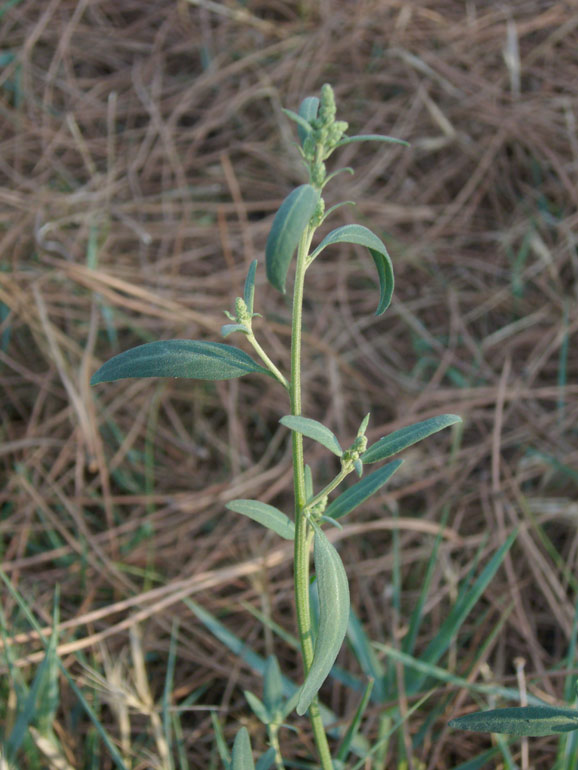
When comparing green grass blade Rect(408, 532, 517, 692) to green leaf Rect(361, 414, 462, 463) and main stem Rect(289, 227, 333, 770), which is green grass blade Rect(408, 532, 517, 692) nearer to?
main stem Rect(289, 227, 333, 770)

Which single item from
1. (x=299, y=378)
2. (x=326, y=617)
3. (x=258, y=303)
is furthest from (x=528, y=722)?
(x=258, y=303)

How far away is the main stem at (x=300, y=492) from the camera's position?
0.90 m

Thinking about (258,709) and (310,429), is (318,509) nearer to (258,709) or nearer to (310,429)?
(310,429)

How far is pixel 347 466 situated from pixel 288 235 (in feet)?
1.17

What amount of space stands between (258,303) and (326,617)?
6.34 feet

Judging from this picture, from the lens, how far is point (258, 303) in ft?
8.97

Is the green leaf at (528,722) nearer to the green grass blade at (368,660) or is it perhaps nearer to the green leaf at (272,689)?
the green leaf at (272,689)

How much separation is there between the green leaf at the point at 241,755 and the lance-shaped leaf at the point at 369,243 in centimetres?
65

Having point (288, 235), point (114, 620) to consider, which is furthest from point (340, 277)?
point (288, 235)

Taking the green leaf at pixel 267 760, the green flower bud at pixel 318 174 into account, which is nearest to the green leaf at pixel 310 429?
the green flower bud at pixel 318 174

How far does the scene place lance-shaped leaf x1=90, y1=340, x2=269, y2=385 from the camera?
93 centimetres

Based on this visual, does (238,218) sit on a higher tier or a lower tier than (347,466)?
lower

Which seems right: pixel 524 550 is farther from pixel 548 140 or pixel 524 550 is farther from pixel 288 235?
pixel 548 140

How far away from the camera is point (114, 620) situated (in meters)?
1.87
